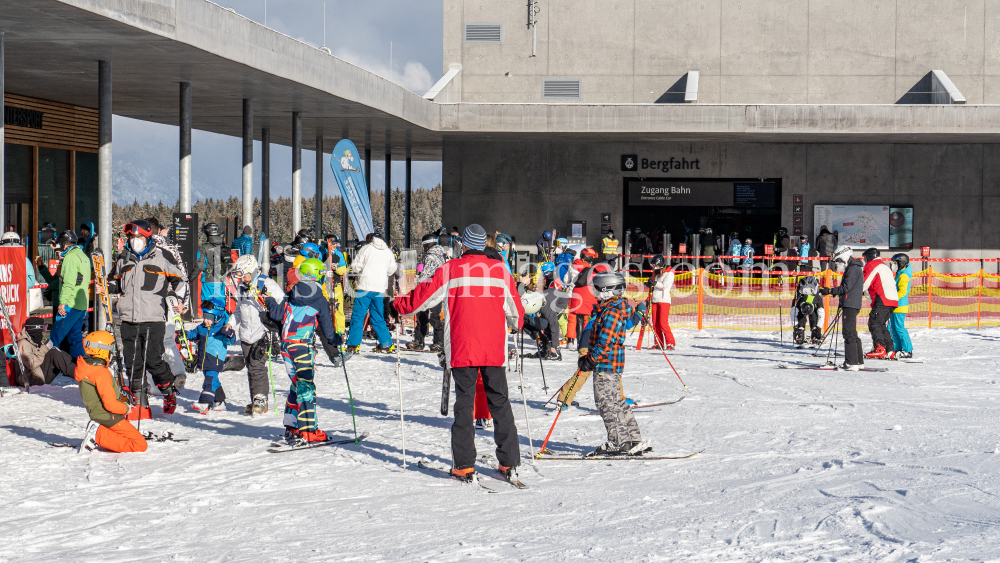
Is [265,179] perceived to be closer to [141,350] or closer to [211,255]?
[211,255]

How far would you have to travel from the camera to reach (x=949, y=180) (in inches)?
1062

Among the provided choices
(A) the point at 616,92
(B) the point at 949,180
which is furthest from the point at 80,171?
(B) the point at 949,180

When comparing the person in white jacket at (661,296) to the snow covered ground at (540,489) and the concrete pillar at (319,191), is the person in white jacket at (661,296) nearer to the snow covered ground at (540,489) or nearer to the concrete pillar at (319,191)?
the snow covered ground at (540,489)

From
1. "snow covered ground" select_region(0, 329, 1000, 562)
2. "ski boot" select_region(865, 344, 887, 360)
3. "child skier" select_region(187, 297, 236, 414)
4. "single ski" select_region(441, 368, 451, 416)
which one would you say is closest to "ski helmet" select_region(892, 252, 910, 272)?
"ski boot" select_region(865, 344, 887, 360)

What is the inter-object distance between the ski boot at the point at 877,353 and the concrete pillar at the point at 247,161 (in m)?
11.8

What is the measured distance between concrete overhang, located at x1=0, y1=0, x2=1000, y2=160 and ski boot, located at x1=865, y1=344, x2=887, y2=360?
414 inches

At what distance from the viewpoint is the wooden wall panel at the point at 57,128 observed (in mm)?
19188

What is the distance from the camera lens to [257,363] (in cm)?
884

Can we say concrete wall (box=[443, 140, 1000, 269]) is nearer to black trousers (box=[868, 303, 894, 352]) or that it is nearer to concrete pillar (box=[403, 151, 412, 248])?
concrete pillar (box=[403, 151, 412, 248])

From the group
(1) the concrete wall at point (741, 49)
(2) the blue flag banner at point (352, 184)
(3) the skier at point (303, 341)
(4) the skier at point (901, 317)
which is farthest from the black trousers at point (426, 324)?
(1) the concrete wall at point (741, 49)

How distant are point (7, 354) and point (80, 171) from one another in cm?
1240

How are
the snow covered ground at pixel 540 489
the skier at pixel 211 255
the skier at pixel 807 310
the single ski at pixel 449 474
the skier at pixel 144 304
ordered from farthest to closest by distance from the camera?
the skier at pixel 211 255 → the skier at pixel 807 310 → the skier at pixel 144 304 → the single ski at pixel 449 474 → the snow covered ground at pixel 540 489

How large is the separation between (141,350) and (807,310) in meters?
10.1

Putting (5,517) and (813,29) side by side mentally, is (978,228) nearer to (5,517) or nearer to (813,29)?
(813,29)
